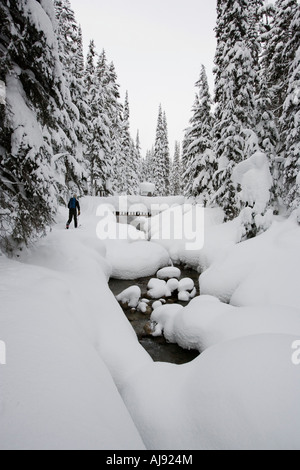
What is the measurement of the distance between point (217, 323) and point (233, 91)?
52.8ft

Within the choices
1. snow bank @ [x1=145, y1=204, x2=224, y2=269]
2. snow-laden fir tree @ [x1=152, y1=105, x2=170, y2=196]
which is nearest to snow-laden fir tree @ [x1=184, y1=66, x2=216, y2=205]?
snow bank @ [x1=145, y1=204, x2=224, y2=269]

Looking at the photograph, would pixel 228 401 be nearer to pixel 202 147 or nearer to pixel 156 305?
pixel 156 305

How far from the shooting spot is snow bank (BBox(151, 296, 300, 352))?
5.24 m

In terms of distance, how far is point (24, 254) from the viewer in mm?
7281

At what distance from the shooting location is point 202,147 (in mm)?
20969

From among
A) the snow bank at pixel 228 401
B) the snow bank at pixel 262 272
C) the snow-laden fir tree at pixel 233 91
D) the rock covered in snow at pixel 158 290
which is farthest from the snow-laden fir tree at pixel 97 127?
the snow bank at pixel 228 401

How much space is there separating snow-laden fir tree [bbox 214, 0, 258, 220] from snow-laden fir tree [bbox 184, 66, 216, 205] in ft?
9.95

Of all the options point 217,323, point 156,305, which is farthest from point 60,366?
point 156,305

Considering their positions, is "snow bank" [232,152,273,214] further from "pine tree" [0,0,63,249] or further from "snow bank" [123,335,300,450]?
"pine tree" [0,0,63,249]

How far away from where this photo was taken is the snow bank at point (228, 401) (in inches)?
108

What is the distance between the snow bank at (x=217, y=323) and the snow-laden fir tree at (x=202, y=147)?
14.4 m
